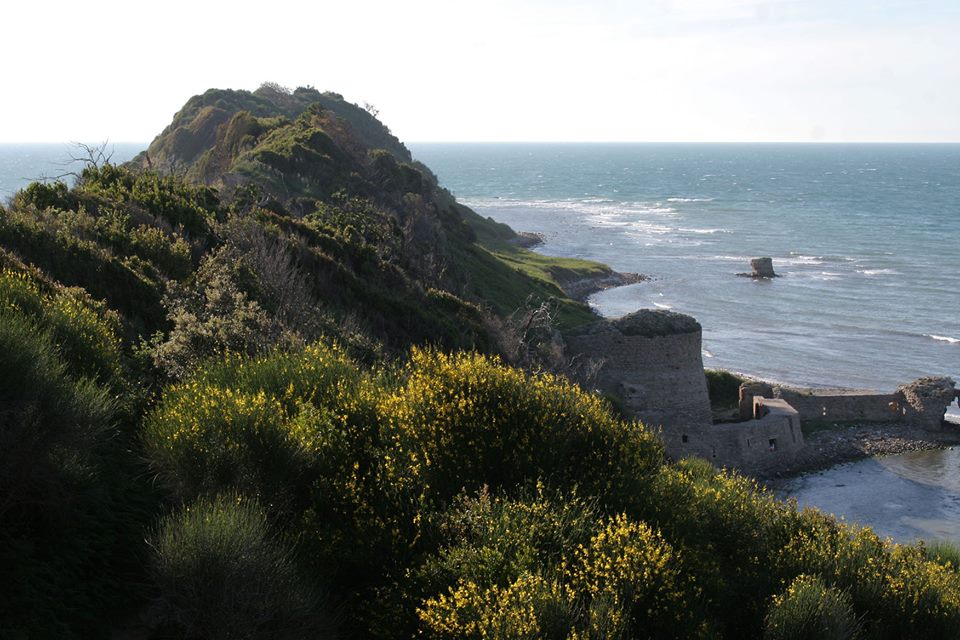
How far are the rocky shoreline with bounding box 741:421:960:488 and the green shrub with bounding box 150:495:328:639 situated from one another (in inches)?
1360

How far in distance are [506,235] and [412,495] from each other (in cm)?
9520

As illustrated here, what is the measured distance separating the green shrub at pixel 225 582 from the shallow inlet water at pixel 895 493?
30.9m

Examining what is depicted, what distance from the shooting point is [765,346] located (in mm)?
65250

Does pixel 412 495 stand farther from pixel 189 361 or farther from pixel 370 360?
pixel 370 360

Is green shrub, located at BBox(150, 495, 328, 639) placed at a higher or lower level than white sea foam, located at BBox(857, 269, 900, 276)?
higher

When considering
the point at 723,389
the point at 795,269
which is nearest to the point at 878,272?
the point at 795,269

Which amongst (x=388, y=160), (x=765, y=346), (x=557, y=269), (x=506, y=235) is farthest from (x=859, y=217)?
(x=388, y=160)

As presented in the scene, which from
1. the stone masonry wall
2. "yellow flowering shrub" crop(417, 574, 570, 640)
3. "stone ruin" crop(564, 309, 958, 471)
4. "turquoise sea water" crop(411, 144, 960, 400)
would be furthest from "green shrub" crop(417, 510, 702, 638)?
"turquoise sea water" crop(411, 144, 960, 400)

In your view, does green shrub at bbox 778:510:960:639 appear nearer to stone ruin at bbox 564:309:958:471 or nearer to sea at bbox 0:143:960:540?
stone ruin at bbox 564:309:958:471

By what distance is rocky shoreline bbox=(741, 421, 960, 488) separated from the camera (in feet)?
138

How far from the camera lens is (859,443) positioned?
45.1m

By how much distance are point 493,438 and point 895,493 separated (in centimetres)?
3335

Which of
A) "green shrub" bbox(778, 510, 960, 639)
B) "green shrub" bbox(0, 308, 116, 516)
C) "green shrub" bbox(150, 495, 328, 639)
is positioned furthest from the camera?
"green shrub" bbox(778, 510, 960, 639)

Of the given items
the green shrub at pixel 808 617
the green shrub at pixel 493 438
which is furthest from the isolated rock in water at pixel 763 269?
the green shrub at pixel 808 617
